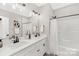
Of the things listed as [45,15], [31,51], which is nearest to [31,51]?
[31,51]

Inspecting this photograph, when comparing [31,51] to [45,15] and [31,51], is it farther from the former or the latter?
[45,15]

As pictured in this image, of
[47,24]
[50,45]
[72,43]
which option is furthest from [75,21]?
[50,45]

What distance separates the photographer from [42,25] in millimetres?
2527

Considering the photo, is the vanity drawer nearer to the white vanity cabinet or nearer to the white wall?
the white vanity cabinet

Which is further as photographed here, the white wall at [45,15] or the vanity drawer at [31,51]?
the white wall at [45,15]

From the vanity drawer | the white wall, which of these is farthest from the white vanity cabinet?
the white wall

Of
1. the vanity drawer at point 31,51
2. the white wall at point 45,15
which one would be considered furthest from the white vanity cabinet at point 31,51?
the white wall at point 45,15

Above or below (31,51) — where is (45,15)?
above

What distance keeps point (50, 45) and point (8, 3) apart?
188 centimetres

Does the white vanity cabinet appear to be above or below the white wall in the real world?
below

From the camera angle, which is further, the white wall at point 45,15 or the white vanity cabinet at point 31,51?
the white wall at point 45,15

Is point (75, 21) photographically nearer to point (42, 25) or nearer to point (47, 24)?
point (47, 24)

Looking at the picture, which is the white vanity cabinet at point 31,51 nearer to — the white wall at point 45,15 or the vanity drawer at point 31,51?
the vanity drawer at point 31,51

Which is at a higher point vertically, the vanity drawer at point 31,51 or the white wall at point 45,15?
the white wall at point 45,15
